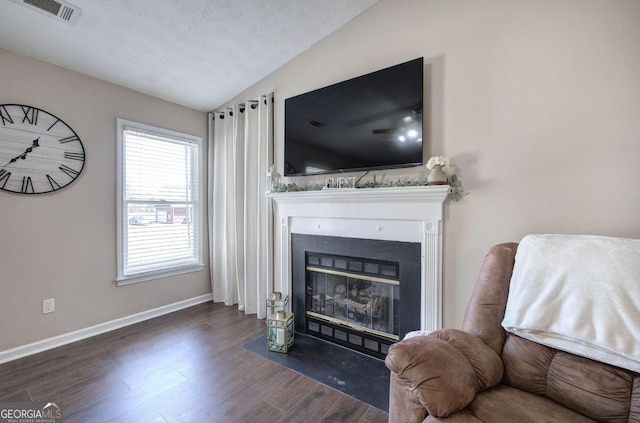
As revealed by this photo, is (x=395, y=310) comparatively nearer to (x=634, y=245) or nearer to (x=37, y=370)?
(x=634, y=245)

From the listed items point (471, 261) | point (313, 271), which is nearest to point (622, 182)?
point (471, 261)

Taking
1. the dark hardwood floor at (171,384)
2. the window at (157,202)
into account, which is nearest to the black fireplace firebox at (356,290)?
the dark hardwood floor at (171,384)

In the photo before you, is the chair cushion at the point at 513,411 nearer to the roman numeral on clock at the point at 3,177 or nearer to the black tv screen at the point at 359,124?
the black tv screen at the point at 359,124

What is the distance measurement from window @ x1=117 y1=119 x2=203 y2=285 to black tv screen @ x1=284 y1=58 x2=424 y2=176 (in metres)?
1.53

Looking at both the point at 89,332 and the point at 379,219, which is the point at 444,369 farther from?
the point at 89,332

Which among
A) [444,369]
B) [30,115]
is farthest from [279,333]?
[30,115]

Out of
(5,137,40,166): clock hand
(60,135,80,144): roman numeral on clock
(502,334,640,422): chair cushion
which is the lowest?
(502,334,640,422): chair cushion

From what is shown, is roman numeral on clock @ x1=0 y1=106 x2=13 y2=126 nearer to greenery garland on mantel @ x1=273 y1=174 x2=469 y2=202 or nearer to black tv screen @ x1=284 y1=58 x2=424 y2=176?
black tv screen @ x1=284 y1=58 x2=424 y2=176

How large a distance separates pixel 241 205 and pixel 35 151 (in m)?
1.84

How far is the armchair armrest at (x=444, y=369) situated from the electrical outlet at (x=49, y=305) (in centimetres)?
300

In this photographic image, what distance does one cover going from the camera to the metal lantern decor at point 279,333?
7.41ft

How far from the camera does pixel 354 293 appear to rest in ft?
7.82

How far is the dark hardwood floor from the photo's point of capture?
1.59 meters

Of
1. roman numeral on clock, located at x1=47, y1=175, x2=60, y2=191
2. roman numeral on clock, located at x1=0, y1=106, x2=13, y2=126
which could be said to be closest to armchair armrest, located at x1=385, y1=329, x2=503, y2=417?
roman numeral on clock, located at x1=47, y1=175, x2=60, y2=191
